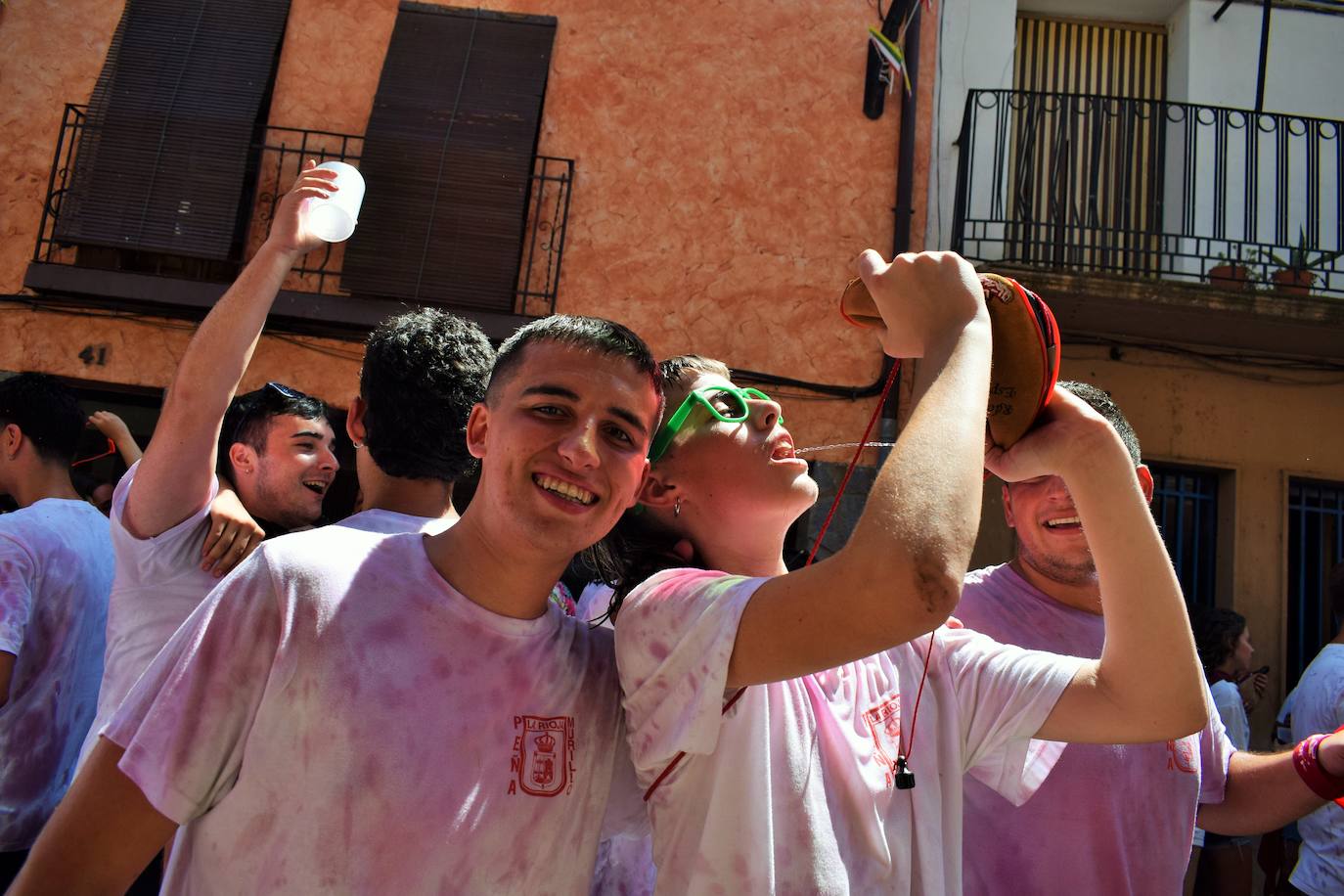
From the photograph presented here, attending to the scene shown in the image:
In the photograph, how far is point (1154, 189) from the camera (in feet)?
27.3

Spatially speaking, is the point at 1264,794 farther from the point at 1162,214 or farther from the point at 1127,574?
the point at 1162,214

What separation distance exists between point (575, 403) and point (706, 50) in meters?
7.63

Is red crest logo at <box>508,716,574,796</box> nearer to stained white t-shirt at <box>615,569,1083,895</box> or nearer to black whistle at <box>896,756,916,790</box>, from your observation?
stained white t-shirt at <box>615,569,1083,895</box>

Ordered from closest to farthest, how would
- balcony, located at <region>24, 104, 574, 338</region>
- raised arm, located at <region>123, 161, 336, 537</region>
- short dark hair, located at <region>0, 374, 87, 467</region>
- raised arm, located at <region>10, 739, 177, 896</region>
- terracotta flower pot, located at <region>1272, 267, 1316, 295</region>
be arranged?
raised arm, located at <region>10, 739, 177, 896</region> < raised arm, located at <region>123, 161, 336, 537</region> < short dark hair, located at <region>0, 374, 87, 467</region> < balcony, located at <region>24, 104, 574, 338</region> < terracotta flower pot, located at <region>1272, 267, 1316, 295</region>

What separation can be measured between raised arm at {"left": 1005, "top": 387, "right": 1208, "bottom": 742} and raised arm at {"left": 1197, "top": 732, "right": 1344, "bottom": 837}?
0.73m

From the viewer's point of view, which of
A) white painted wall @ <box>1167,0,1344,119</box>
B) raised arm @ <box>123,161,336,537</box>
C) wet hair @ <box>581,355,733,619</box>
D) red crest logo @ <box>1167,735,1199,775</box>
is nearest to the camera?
wet hair @ <box>581,355,733,619</box>

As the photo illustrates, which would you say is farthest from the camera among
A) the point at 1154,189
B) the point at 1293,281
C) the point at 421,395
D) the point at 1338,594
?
the point at 1154,189

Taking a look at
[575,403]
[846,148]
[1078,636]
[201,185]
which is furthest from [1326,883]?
[201,185]

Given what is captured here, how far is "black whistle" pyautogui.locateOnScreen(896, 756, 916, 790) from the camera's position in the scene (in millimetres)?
1634

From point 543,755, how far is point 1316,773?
168 centimetres

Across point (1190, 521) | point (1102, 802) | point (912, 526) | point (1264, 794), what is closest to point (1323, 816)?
point (1264, 794)

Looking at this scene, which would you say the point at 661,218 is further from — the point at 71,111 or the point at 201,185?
the point at 71,111

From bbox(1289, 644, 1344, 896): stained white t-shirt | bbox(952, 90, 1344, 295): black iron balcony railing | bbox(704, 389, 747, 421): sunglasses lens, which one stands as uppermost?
bbox(952, 90, 1344, 295): black iron balcony railing

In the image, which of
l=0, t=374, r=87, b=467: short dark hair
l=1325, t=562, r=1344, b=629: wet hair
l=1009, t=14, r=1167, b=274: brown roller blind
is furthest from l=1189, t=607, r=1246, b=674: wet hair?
l=0, t=374, r=87, b=467: short dark hair
